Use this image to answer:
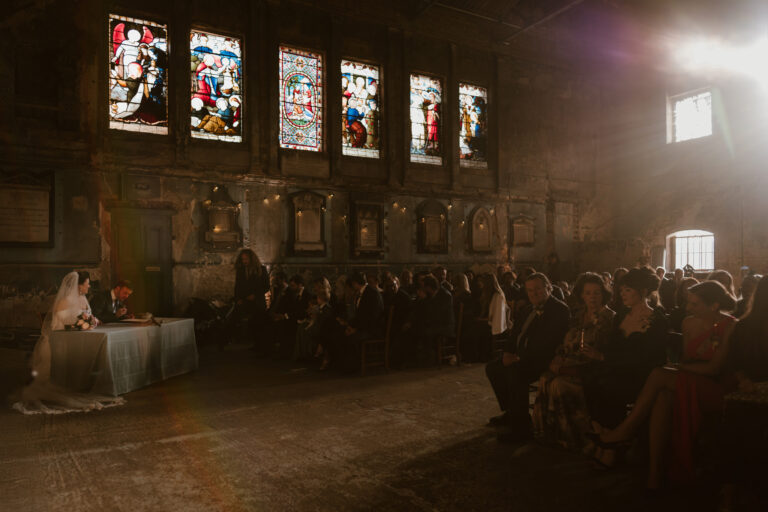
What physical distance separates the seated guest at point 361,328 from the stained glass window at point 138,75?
732 cm

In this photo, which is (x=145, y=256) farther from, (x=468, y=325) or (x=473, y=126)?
(x=473, y=126)

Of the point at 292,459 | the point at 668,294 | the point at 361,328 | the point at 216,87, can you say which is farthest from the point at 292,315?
the point at 216,87

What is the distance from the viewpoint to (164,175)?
37.7ft

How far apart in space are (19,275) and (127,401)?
20.7 feet

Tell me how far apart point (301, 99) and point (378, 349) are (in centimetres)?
825

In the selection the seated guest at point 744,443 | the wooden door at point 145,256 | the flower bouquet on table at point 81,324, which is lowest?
the seated guest at point 744,443

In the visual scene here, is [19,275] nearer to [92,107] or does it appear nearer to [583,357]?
[92,107]

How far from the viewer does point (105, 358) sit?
5.61m

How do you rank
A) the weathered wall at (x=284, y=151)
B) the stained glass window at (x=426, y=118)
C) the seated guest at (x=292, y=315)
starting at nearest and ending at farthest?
the seated guest at (x=292, y=315)
the weathered wall at (x=284, y=151)
the stained glass window at (x=426, y=118)

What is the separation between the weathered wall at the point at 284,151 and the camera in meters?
10.4

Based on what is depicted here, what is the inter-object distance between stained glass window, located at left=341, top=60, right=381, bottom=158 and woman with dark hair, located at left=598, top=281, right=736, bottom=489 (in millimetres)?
11232

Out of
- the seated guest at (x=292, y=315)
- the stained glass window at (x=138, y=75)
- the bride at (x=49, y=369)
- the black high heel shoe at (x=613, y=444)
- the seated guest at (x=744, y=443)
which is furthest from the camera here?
the stained glass window at (x=138, y=75)

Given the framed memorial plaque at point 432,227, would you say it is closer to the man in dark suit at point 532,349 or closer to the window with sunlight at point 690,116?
the window with sunlight at point 690,116

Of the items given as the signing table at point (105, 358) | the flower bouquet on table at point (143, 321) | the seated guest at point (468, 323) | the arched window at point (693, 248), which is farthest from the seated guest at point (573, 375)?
the arched window at point (693, 248)
